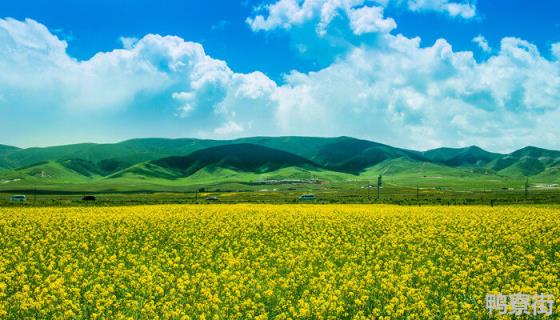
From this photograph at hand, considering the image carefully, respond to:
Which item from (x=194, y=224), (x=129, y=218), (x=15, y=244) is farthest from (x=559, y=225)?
(x=15, y=244)

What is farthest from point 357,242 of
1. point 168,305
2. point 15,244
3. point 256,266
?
point 15,244

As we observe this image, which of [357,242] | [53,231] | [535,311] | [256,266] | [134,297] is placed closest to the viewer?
[535,311]

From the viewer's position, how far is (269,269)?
17.3 metres

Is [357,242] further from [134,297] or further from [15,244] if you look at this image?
[15,244]

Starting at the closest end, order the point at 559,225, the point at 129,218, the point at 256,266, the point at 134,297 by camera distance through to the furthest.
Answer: the point at 134,297
the point at 256,266
the point at 559,225
the point at 129,218

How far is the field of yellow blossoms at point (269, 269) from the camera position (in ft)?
41.5

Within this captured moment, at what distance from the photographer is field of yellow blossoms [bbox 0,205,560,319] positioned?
1266cm

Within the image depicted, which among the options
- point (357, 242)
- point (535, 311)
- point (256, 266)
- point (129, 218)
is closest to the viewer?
point (535, 311)

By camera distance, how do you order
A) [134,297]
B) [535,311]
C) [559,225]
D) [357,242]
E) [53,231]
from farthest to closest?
[559,225]
[53,231]
[357,242]
[134,297]
[535,311]

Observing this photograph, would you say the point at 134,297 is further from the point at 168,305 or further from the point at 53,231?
the point at 53,231

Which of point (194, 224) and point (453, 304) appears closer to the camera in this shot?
point (453, 304)

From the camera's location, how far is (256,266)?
1784cm

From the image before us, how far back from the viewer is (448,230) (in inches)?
1089

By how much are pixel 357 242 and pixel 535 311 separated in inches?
449
